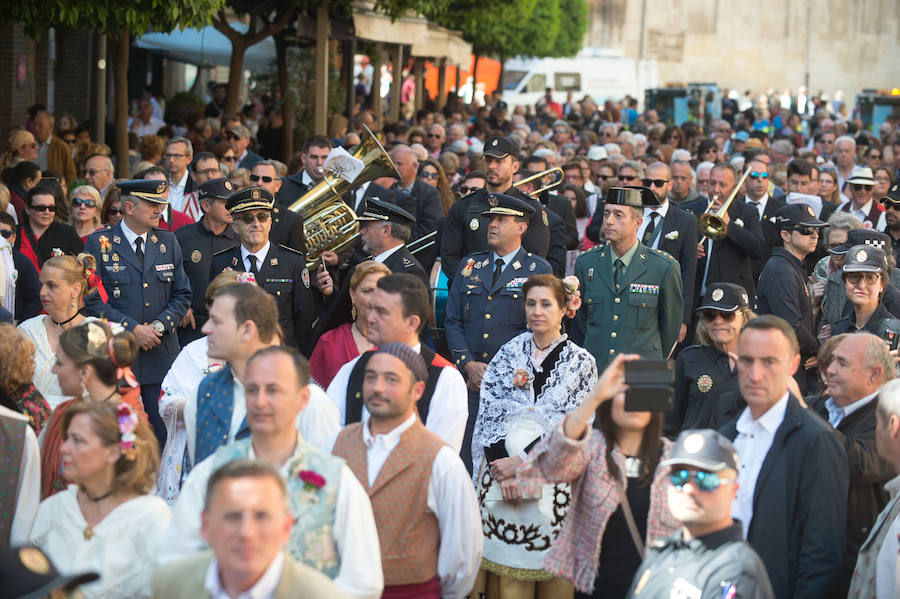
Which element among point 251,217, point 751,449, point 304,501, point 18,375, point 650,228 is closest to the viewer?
point 304,501

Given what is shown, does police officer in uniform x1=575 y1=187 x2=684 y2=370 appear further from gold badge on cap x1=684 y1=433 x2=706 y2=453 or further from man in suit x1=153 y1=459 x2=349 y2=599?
man in suit x1=153 y1=459 x2=349 y2=599

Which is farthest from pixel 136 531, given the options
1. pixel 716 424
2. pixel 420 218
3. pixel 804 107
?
pixel 804 107

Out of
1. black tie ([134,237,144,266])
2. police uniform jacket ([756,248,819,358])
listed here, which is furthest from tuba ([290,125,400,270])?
police uniform jacket ([756,248,819,358])

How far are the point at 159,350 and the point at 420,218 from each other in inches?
156

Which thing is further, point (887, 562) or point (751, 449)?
point (751, 449)

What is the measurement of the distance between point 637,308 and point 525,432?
204 cm

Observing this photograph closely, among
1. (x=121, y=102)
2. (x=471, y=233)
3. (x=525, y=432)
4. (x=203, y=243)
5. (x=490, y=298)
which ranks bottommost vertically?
(x=525, y=432)

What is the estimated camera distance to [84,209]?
34.4 feet

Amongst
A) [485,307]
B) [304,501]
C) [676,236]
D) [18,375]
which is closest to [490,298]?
[485,307]

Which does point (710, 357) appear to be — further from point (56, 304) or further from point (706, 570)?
point (56, 304)

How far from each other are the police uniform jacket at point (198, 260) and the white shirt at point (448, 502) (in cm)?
457

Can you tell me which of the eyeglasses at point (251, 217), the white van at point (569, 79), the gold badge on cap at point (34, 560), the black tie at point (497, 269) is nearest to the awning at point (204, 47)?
the eyeglasses at point (251, 217)

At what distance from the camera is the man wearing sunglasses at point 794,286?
31.1 feet

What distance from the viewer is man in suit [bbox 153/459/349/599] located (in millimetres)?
4043
